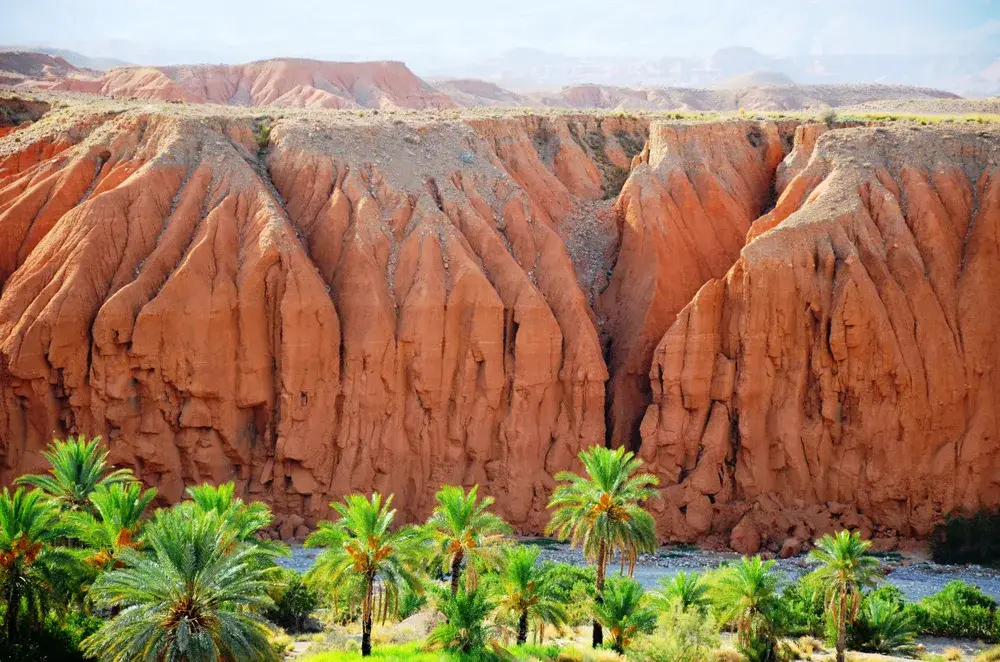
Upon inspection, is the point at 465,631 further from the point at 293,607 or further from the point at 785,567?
the point at 785,567

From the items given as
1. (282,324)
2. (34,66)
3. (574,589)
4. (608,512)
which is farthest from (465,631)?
(34,66)

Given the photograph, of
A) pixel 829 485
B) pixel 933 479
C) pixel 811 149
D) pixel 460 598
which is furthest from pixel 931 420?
pixel 460 598

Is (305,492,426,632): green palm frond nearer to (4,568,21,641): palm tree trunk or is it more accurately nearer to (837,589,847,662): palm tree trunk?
(4,568,21,641): palm tree trunk

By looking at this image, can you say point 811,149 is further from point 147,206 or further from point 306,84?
point 306,84

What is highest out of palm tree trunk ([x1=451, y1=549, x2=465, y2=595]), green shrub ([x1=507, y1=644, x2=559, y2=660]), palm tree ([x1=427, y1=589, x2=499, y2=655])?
palm tree trunk ([x1=451, y1=549, x2=465, y2=595])

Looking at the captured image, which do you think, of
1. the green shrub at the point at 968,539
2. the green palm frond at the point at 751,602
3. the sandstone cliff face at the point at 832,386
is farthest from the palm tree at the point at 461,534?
the green shrub at the point at 968,539

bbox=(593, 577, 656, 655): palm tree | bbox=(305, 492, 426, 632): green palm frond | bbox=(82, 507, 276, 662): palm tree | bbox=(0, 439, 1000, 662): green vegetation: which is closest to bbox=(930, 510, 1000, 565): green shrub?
bbox=(0, 439, 1000, 662): green vegetation
